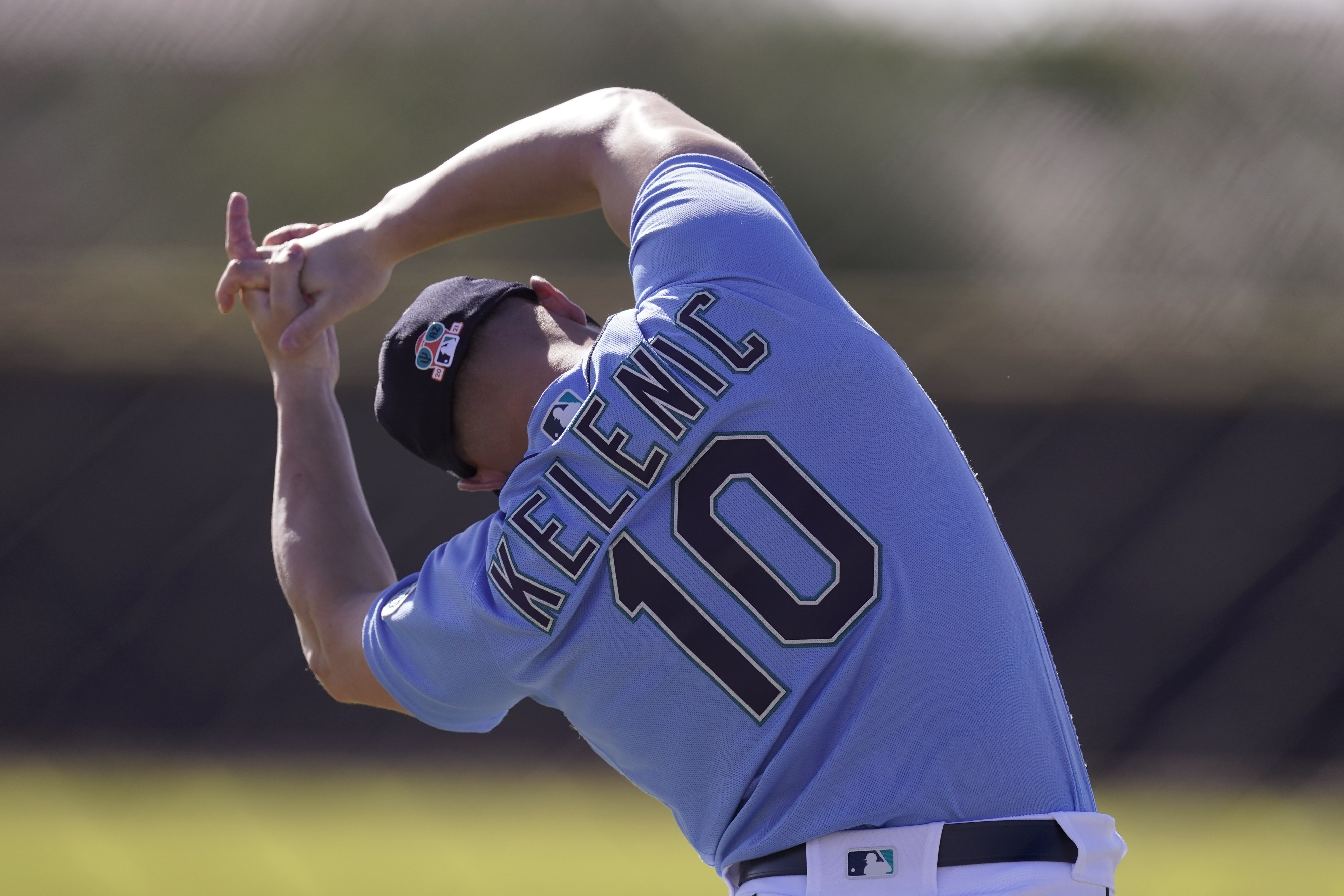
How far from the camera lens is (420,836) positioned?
10.7 ft

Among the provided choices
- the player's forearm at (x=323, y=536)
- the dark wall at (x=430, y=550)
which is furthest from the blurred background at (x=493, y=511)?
the player's forearm at (x=323, y=536)

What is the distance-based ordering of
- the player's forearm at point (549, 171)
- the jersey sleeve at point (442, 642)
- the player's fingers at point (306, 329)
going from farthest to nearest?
1. the player's fingers at point (306, 329)
2. the player's forearm at point (549, 171)
3. the jersey sleeve at point (442, 642)

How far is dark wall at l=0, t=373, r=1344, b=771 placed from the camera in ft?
10.9

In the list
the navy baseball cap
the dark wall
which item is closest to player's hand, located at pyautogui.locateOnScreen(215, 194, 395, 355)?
the navy baseball cap

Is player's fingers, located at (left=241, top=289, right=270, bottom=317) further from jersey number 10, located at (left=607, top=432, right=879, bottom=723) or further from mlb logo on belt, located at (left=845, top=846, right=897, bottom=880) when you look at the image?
mlb logo on belt, located at (left=845, top=846, right=897, bottom=880)

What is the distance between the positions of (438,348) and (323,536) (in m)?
0.30

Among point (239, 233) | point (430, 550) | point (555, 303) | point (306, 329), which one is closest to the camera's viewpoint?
point (555, 303)

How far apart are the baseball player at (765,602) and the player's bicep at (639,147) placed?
1.4 inches

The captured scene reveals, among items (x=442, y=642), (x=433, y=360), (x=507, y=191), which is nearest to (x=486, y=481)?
(x=433, y=360)

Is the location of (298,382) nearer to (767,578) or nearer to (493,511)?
(767,578)

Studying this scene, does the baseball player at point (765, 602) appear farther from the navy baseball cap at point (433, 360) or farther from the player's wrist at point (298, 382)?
the player's wrist at point (298, 382)

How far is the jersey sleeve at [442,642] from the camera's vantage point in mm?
1299

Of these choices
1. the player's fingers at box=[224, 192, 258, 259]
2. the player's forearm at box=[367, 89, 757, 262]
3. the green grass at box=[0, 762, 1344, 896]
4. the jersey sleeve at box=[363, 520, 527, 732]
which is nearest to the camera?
the jersey sleeve at box=[363, 520, 527, 732]

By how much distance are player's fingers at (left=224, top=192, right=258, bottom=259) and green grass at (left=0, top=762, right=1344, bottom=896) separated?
1891 mm
